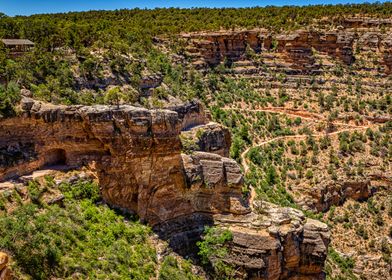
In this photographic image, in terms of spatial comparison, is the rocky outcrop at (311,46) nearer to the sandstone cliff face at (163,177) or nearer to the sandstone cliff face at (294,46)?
the sandstone cliff face at (294,46)

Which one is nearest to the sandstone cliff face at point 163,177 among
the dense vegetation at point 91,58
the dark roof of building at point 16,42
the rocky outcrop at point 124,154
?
the rocky outcrop at point 124,154

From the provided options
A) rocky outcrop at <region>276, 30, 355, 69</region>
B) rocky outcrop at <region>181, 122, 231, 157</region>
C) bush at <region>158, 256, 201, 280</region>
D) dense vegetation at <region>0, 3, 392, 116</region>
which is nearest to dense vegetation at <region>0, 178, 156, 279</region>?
bush at <region>158, 256, 201, 280</region>

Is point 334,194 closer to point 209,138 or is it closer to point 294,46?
point 209,138

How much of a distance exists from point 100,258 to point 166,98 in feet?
106

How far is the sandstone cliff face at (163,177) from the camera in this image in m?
39.6

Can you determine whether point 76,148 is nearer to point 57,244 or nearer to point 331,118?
point 57,244

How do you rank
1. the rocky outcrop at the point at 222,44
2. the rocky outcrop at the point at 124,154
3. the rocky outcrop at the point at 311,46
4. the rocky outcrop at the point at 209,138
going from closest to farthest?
the rocky outcrop at the point at 124,154 → the rocky outcrop at the point at 209,138 → the rocky outcrop at the point at 222,44 → the rocky outcrop at the point at 311,46

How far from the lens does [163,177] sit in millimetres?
43375

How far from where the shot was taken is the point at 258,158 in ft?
236

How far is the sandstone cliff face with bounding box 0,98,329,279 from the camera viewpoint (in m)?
39.6

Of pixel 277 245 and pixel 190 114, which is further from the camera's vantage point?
pixel 190 114

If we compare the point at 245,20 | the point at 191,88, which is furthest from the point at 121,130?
the point at 245,20

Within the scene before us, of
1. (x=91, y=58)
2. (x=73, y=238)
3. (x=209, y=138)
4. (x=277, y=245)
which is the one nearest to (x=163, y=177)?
(x=73, y=238)

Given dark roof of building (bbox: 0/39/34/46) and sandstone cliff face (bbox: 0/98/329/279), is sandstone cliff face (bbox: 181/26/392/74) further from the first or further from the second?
sandstone cliff face (bbox: 0/98/329/279)
